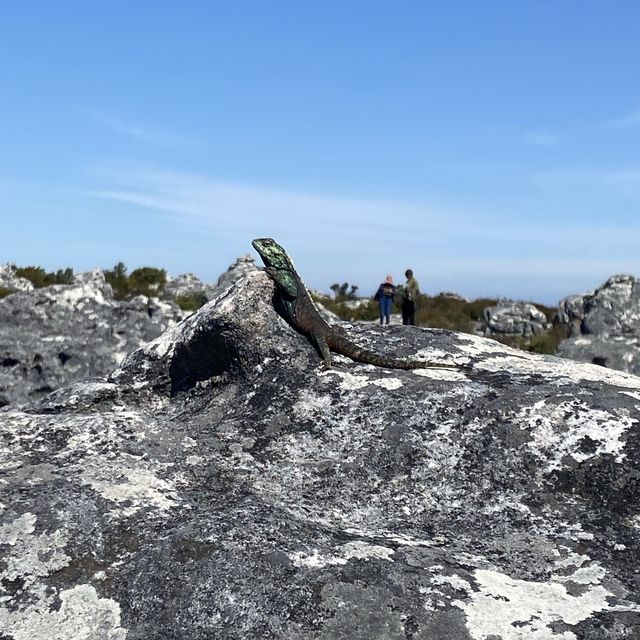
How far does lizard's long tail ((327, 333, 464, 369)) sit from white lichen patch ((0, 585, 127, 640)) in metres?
2.54

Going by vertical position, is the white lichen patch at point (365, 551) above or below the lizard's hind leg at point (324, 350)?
below

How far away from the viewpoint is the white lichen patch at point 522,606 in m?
2.96

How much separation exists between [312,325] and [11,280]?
2377cm

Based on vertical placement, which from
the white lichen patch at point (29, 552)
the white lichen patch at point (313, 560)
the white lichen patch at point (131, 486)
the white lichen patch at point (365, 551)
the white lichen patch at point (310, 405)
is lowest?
the white lichen patch at point (29, 552)

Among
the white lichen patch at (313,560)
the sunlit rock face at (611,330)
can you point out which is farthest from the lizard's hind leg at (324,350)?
the sunlit rock face at (611,330)

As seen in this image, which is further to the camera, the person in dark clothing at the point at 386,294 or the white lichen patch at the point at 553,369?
the person in dark clothing at the point at 386,294

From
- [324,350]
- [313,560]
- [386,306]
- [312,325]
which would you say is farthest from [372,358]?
[386,306]

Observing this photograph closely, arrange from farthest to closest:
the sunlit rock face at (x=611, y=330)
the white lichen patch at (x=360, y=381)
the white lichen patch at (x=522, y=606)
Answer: the sunlit rock face at (x=611, y=330), the white lichen patch at (x=360, y=381), the white lichen patch at (x=522, y=606)

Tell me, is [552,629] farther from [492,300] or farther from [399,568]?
[492,300]

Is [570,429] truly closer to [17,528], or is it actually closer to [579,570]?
[579,570]

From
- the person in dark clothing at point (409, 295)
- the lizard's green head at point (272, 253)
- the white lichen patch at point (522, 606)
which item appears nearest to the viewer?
the white lichen patch at point (522, 606)

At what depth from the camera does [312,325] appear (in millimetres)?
5352

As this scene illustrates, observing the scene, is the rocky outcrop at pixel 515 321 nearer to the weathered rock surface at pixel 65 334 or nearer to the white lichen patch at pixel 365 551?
the weathered rock surface at pixel 65 334

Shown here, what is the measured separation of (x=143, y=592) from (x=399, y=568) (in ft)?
3.52
